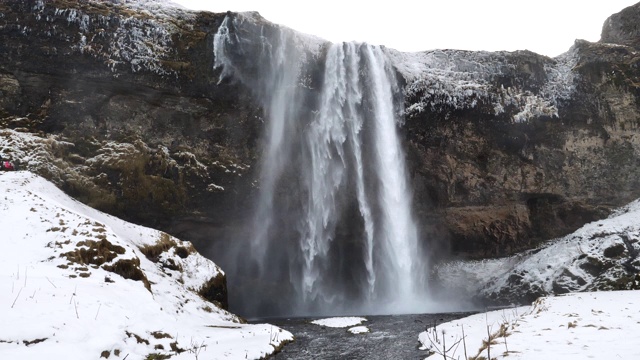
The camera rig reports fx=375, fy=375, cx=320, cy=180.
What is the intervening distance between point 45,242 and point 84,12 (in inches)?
645

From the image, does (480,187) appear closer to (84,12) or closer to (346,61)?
(346,61)

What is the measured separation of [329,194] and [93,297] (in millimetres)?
18738

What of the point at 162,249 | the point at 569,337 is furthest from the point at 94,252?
the point at 569,337

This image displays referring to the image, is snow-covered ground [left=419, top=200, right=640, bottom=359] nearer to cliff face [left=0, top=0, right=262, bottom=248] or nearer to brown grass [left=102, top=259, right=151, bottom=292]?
brown grass [left=102, top=259, right=151, bottom=292]

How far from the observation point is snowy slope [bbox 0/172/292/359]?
21.6ft

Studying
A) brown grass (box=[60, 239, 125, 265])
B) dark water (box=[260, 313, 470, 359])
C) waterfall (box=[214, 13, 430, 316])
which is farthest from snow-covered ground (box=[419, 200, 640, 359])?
brown grass (box=[60, 239, 125, 265])

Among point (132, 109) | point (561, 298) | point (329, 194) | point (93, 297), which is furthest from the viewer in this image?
point (329, 194)

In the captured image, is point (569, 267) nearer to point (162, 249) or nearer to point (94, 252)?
point (162, 249)

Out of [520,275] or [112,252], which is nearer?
[112,252]

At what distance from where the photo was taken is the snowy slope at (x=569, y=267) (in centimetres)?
2103

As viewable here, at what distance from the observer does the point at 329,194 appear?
85.4ft

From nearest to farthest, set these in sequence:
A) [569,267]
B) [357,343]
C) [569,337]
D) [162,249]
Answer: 1. [569,337]
2. [357,343]
3. [162,249]
4. [569,267]

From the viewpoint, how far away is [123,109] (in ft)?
73.3

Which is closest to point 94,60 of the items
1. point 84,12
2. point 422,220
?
point 84,12
